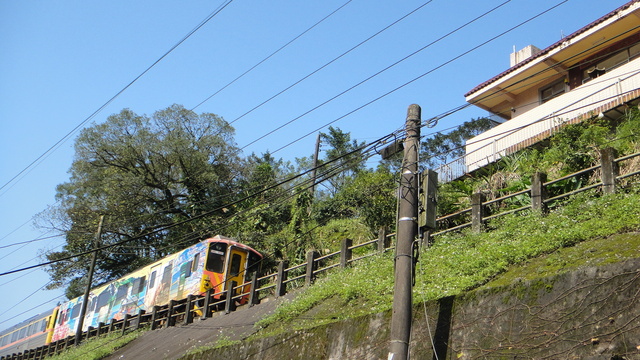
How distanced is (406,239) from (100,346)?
675 inches

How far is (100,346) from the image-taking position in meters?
21.9

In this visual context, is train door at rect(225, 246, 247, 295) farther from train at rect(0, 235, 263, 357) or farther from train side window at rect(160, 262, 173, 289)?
train side window at rect(160, 262, 173, 289)

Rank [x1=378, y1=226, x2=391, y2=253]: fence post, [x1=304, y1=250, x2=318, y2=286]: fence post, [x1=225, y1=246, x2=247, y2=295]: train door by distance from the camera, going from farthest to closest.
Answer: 1. [x1=225, y1=246, x2=247, y2=295]: train door
2. [x1=304, y1=250, x2=318, y2=286]: fence post
3. [x1=378, y1=226, x2=391, y2=253]: fence post

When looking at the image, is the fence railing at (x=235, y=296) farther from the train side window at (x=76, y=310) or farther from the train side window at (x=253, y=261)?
the train side window at (x=76, y=310)

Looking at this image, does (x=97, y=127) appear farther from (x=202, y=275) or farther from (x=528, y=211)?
(x=528, y=211)

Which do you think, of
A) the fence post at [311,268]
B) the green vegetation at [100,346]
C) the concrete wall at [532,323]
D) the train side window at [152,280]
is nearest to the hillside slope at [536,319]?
the concrete wall at [532,323]

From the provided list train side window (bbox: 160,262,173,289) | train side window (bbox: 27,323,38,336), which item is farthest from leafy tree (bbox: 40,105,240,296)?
train side window (bbox: 160,262,173,289)

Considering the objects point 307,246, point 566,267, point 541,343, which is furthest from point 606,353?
point 307,246

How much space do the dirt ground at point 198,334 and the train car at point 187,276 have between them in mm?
2144

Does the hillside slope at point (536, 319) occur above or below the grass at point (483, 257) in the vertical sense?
below

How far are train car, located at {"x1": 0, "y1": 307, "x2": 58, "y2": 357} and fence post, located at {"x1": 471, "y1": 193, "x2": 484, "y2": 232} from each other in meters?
28.1

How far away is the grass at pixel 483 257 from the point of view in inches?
398

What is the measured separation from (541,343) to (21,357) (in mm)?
31837

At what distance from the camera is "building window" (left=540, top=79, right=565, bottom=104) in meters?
21.5
